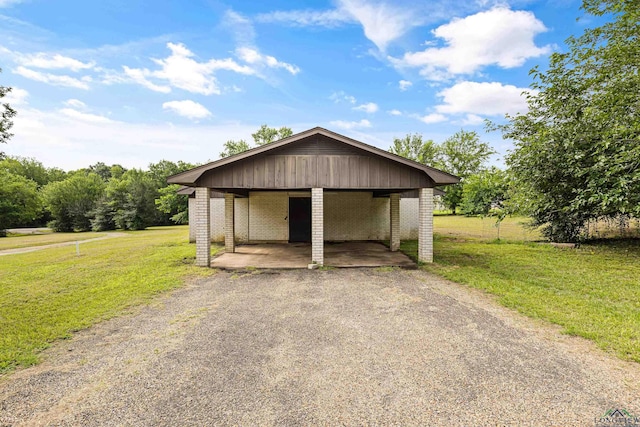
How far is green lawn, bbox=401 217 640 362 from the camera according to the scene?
419 cm

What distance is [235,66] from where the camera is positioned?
1644 cm

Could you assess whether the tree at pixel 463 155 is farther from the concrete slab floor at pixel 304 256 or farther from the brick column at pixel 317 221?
the brick column at pixel 317 221

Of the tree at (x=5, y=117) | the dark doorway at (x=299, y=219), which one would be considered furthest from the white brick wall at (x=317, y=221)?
the tree at (x=5, y=117)

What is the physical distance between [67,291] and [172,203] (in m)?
30.8

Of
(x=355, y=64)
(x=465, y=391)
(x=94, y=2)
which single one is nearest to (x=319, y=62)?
(x=355, y=64)

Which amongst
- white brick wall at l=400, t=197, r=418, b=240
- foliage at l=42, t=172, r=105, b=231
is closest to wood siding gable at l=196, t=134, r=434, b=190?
white brick wall at l=400, t=197, r=418, b=240

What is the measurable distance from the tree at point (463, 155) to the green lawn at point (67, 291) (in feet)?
133

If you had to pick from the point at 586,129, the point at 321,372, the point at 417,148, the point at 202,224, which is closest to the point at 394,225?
the point at 586,129

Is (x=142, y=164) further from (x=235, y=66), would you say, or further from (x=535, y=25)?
(x=535, y=25)

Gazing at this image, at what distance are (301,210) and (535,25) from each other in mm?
13954

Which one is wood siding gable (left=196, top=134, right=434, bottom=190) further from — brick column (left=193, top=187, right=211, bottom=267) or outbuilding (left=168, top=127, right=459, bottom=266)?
brick column (left=193, top=187, right=211, bottom=267)

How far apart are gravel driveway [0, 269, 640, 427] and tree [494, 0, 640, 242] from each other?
7.23 m

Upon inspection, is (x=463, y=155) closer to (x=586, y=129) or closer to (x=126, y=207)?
(x=586, y=129)

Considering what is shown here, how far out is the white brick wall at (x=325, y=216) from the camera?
14.0 meters
